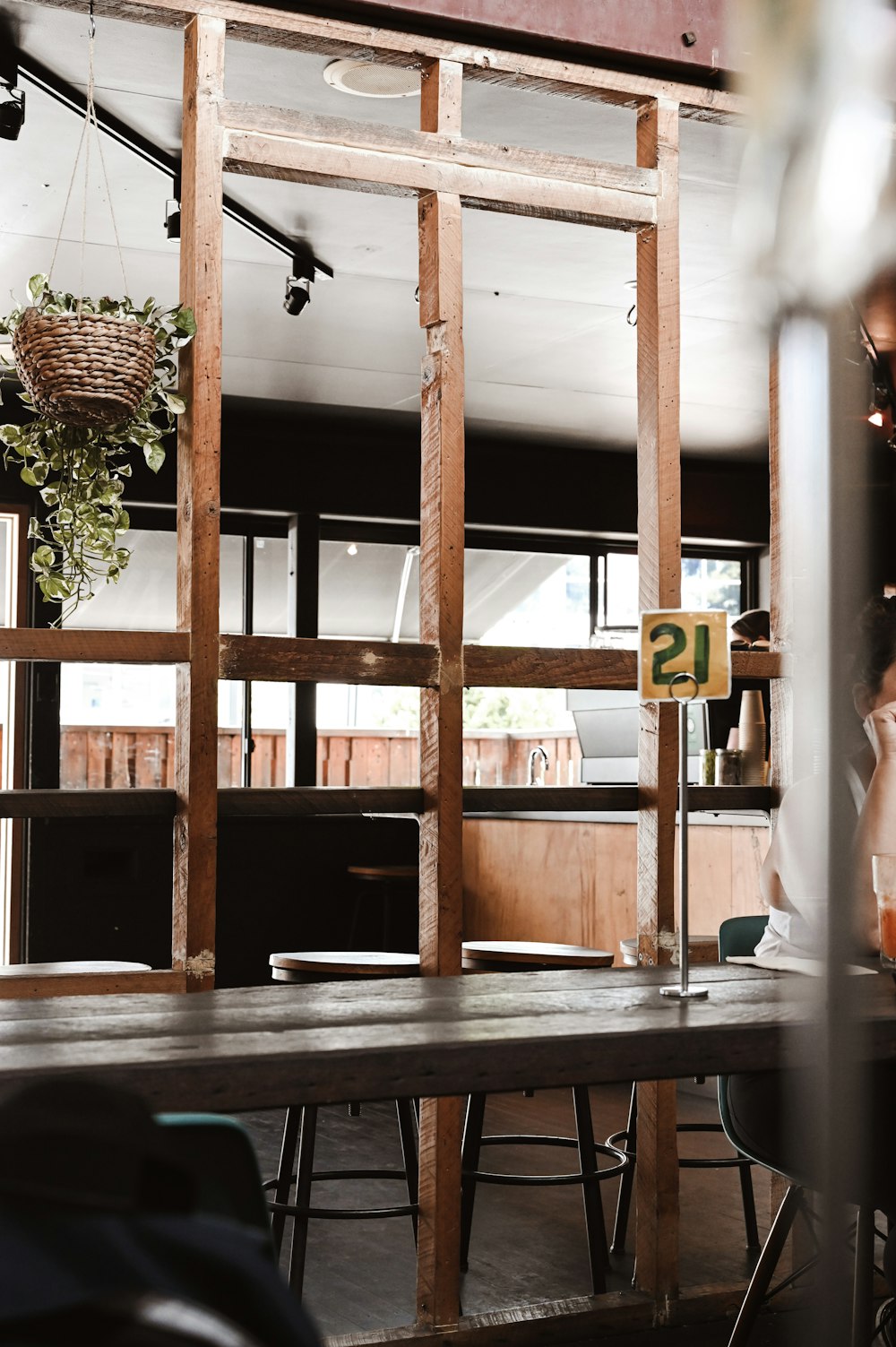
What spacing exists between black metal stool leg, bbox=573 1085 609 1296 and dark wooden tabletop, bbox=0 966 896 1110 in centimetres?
108

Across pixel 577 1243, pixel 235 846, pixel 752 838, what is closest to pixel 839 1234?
pixel 577 1243

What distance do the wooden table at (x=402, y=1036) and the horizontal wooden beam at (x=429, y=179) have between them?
1571 millimetres

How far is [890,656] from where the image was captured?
2594mm

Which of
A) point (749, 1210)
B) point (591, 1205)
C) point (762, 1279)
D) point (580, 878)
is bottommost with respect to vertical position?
point (749, 1210)

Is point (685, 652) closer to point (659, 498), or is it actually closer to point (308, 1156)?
point (659, 498)

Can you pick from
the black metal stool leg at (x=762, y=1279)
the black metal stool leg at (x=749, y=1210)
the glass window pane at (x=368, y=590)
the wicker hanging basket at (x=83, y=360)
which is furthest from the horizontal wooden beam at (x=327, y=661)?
the glass window pane at (x=368, y=590)

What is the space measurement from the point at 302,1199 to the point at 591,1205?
65 centimetres

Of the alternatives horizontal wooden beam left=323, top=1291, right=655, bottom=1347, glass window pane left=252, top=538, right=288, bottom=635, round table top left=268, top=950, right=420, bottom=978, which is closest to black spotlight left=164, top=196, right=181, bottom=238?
round table top left=268, top=950, right=420, bottom=978

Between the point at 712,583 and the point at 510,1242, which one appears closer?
the point at 510,1242

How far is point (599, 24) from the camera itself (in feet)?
9.86

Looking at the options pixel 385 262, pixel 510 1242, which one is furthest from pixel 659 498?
pixel 385 262

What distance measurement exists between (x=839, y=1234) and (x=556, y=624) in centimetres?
743

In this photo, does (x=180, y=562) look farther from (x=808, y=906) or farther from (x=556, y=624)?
(x=556, y=624)

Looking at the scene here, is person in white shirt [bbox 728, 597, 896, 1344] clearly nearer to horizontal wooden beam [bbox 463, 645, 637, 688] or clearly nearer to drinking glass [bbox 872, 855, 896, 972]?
drinking glass [bbox 872, 855, 896, 972]
